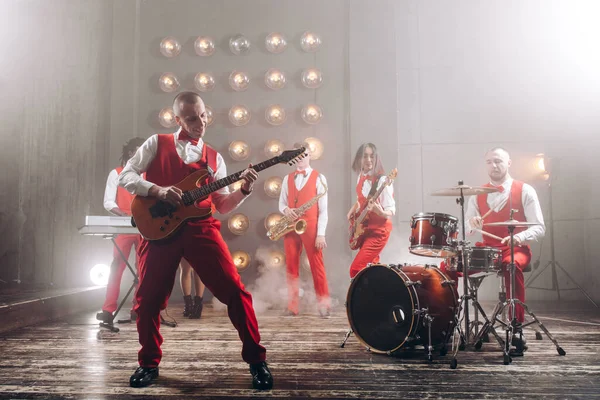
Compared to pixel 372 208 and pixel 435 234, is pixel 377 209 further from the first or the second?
pixel 435 234

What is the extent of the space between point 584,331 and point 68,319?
5.51 meters

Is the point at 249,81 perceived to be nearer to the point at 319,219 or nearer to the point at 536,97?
the point at 319,219

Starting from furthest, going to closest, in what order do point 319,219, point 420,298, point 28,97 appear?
point 28,97 → point 319,219 → point 420,298

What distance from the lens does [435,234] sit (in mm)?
3617

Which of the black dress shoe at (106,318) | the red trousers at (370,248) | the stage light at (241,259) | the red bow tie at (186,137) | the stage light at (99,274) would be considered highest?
the red bow tie at (186,137)

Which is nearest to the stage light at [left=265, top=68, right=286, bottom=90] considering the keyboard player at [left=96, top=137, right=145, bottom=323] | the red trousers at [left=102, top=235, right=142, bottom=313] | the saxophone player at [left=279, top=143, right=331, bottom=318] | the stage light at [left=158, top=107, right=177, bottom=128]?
the stage light at [left=158, top=107, right=177, bottom=128]

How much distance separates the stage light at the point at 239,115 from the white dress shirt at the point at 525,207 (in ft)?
12.2

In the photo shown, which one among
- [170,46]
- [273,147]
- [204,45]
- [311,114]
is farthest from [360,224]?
[170,46]

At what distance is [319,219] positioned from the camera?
18.7ft

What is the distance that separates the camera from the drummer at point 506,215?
3930 mm

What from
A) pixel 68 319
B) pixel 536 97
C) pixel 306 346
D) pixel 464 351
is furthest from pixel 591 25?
pixel 68 319

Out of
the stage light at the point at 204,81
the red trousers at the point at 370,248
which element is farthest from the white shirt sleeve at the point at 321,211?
the stage light at the point at 204,81

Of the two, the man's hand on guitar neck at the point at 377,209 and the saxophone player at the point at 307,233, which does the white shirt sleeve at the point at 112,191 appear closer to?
the saxophone player at the point at 307,233

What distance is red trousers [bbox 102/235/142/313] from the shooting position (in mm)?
4820
